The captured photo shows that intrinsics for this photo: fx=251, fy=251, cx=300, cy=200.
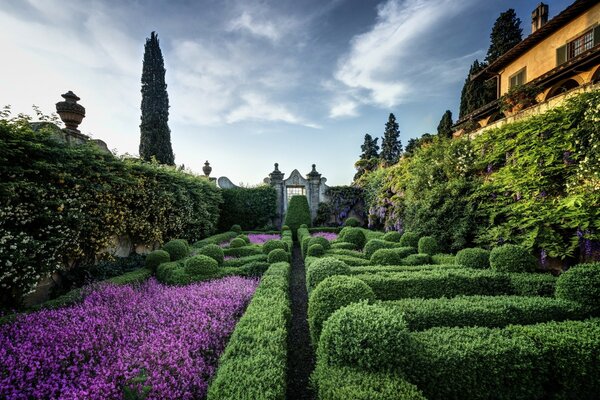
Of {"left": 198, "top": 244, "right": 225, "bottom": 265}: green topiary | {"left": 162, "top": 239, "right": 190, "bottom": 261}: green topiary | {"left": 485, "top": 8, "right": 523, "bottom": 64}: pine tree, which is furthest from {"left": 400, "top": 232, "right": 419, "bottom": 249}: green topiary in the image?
{"left": 485, "top": 8, "right": 523, "bottom": 64}: pine tree

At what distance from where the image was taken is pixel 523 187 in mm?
5688

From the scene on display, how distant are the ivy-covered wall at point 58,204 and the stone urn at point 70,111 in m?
1.29

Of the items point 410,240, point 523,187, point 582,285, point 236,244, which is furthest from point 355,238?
point 582,285

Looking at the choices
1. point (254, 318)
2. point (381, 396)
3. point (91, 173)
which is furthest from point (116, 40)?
point (381, 396)

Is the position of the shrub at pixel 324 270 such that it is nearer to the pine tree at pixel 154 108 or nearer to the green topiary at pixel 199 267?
the green topiary at pixel 199 267

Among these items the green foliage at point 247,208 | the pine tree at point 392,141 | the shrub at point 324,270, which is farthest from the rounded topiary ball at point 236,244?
the pine tree at point 392,141

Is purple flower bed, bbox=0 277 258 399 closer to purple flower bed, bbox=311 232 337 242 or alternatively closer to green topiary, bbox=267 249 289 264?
green topiary, bbox=267 249 289 264

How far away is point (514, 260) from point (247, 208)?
15.0 meters

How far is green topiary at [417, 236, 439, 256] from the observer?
6984 millimetres

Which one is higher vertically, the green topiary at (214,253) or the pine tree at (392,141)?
the pine tree at (392,141)

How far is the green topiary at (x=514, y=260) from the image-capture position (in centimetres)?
474

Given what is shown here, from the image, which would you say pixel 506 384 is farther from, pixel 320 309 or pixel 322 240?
pixel 322 240

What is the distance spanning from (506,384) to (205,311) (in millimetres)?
3874

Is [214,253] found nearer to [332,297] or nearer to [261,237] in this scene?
[332,297]
